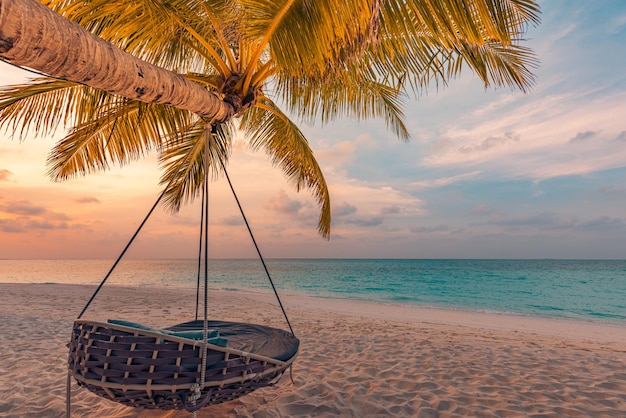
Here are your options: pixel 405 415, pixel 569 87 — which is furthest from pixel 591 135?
pixel 405 415

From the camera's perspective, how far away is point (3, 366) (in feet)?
12.5

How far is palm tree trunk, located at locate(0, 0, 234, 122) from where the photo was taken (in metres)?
1.25

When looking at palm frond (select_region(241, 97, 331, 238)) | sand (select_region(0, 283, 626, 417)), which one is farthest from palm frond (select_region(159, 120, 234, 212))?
sand (select_region(0, 283, 626, 417))

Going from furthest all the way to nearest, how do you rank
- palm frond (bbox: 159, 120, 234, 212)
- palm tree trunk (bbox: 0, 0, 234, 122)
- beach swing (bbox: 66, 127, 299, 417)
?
palm frond (bbox: 159, 120, 234, 212) → beach swing (bbox: 66, 127, 299, 417) → palm tree trunk (bbox: 0, 0, 234, 122)

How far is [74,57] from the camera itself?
1.49 meters

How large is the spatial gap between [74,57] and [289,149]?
160 inches

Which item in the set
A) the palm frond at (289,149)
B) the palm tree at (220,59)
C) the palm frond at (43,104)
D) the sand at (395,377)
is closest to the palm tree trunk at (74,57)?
the palm tree at (220,59)

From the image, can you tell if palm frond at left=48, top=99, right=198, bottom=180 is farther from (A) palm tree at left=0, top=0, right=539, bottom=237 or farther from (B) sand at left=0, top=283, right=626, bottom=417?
(B) sand at left=0, top=283, right=626, bottom=417

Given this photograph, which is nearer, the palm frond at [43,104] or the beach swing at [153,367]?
the beach swing at [153,367]

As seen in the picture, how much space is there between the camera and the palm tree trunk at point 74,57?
49.1 inches

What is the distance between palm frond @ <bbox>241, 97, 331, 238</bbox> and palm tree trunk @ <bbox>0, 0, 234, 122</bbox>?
3128mm

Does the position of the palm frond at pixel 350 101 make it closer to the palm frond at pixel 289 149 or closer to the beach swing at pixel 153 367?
the palm frond at pixel 289 149

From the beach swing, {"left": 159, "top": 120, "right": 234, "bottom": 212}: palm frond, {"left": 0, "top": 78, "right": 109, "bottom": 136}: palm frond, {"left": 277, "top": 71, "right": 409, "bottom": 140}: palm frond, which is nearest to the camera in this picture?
the beach swing

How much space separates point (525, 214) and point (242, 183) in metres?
23.4
